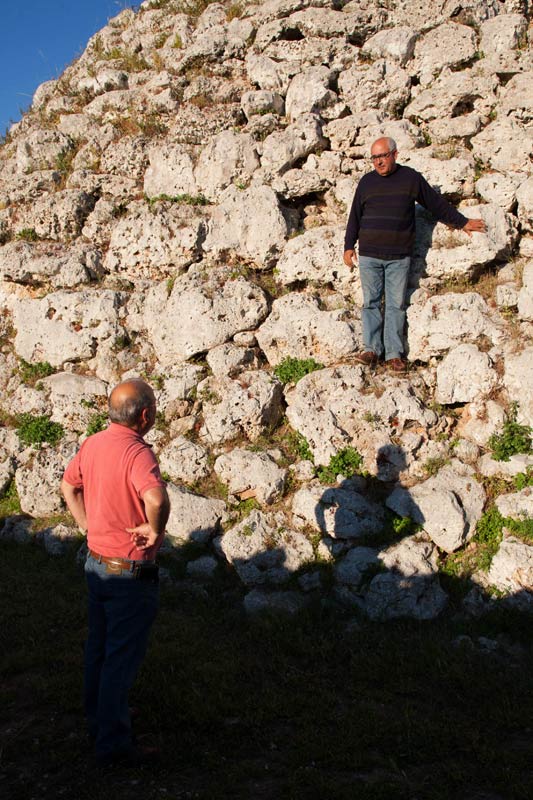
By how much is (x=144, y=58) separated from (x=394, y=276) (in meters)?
9.06

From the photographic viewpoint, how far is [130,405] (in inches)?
145

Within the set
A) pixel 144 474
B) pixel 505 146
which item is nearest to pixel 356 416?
pixel 144 474

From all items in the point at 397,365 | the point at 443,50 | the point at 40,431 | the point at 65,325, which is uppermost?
the point at 443,50

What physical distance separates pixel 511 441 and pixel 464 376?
949 millimetres

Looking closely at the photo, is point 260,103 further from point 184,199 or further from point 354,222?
point 354,222

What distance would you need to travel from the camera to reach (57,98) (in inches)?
501

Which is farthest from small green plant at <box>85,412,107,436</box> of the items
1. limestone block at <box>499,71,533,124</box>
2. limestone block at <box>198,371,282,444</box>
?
limestone block at <box>499,71,533,124</box>

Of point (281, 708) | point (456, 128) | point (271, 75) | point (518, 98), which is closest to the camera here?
point (281, 708)

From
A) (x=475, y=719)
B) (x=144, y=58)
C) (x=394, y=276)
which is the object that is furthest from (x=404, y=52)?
(x=475, y=719)

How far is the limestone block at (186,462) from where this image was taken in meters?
7.25

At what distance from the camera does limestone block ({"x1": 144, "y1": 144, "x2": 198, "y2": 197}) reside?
9734mm

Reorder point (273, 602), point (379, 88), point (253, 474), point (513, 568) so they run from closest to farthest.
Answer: point (513, 568) → point (273, 602) → point (253, 474) → point (379, 88)

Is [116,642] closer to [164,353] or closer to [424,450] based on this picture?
[424,450]

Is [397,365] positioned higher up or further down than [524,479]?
higher up
